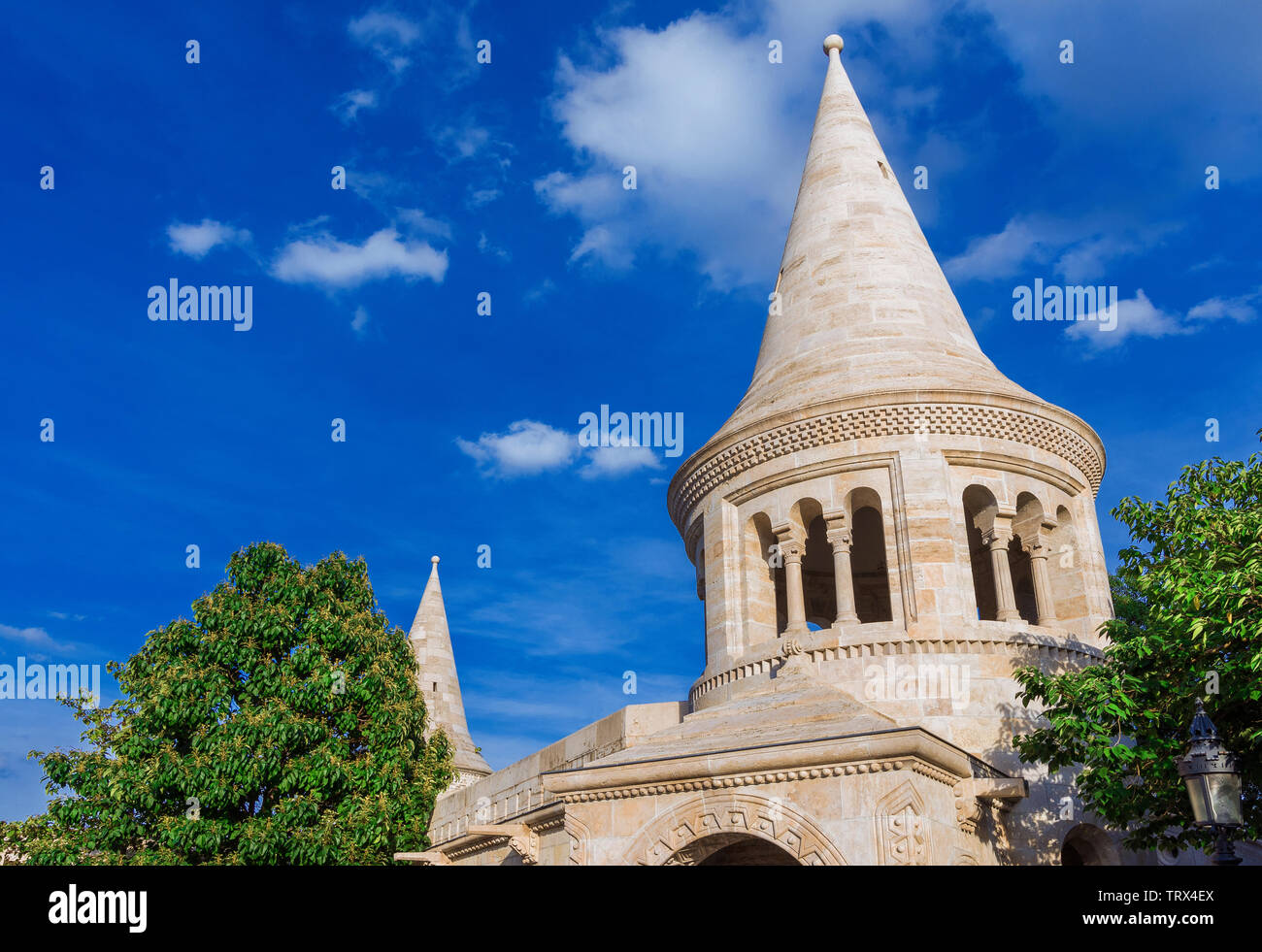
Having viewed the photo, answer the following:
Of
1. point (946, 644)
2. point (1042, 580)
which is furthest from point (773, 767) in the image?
point (1042, 580)

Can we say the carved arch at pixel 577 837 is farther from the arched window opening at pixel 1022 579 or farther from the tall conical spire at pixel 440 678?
the tall conical spire at pixel 440 678

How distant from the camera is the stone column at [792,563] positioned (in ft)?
47.8

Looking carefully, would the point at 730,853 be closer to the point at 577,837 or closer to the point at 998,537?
the point at 577,837

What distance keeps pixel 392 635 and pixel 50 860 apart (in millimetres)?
6576

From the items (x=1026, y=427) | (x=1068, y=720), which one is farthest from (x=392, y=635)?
(x=1068, y=720)


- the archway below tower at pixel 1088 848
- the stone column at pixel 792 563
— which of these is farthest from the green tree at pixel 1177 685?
the stone column at pixel 792 563

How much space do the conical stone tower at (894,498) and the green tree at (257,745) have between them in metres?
5.89

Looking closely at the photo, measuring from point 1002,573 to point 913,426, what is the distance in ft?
7.44

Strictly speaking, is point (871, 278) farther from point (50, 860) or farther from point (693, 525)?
point (50, 860)

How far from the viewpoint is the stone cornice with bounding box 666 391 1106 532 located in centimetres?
1425

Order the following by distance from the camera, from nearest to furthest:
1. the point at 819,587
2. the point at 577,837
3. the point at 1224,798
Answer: the point at 1224,798 → the point at 577,837 → the point at 819,587

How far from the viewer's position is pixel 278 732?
1636 centimetres

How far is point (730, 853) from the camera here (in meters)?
12.6
